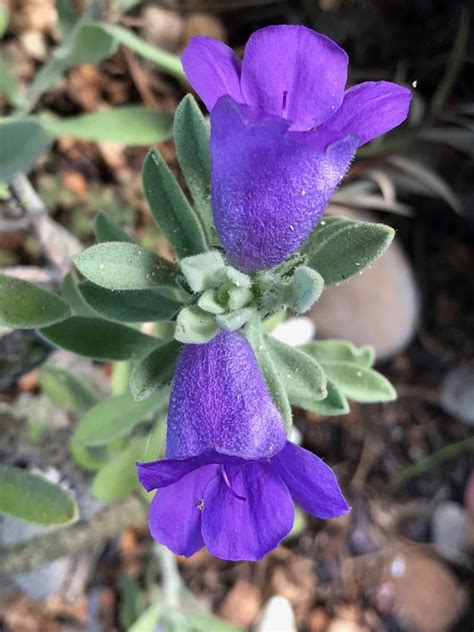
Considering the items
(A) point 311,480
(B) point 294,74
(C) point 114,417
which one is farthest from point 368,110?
(C) point 114,417

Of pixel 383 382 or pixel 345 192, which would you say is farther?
pixel 345 192

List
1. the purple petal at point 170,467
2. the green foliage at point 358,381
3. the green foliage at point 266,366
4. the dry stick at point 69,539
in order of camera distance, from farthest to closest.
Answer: the dry stick at point 69,539, the green foliage at point 358,381, the green foliage at point 266,366, the purple petal at point 170,467

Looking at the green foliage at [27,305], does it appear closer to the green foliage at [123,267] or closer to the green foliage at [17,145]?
the green foliage at [123,267]

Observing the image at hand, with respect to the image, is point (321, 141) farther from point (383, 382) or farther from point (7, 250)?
point (7, 250)

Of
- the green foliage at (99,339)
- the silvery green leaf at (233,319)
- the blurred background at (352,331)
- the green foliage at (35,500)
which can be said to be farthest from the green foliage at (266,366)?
the blurred background at (352,331)

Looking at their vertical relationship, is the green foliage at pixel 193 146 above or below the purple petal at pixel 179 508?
above

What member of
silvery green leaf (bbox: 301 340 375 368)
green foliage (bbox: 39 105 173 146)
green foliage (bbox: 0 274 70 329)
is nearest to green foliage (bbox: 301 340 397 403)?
silvery green leaf (bbox: 301 340 375 368)

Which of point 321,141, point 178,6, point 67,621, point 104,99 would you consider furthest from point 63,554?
point 178,6
